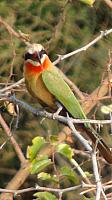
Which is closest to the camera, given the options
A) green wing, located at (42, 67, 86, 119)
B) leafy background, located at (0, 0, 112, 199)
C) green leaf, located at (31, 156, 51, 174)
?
green leaf, located at (31, 156, 51, 174)

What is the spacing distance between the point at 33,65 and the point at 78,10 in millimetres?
1778

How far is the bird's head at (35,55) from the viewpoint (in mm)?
2650

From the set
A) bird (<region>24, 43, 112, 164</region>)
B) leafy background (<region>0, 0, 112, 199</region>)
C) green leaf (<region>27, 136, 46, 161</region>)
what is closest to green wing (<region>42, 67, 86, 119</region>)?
bird (<region>24, 43, 112, 164</region>)

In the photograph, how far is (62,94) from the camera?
263 cm

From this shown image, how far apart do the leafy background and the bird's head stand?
1.39m

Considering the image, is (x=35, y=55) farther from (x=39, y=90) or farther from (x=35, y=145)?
(x=35, y=145)

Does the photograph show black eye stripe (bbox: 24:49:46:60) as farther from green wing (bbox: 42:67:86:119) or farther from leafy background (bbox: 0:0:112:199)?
leafy background (bbox: 0:0:112:199)

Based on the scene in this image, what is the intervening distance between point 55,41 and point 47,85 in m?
1.51

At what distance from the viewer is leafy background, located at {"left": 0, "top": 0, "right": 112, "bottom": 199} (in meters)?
4.14

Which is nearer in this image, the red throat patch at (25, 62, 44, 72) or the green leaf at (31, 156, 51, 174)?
the green leaf at (31, 156, 51, 174)

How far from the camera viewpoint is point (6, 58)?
412 centimetres

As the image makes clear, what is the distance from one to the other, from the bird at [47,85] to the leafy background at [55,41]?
54.2 inches

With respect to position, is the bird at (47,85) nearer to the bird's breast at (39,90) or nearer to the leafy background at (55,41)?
the bird's breast at (39,90)

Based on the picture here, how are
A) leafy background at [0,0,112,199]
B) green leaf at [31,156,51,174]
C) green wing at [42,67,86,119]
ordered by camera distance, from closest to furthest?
green leaf at [31,156,51,174], green wing at [42,67,86,119], leafy background at [0,0,112,199]
